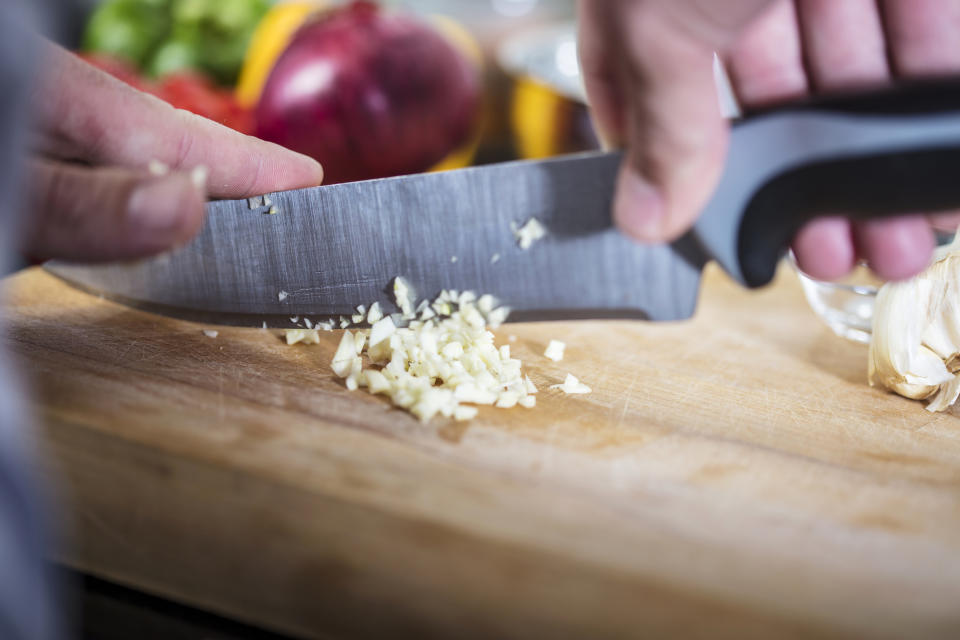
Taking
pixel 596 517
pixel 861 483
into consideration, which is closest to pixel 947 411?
pixel 861 483

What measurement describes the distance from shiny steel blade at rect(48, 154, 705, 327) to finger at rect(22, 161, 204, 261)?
18 cm

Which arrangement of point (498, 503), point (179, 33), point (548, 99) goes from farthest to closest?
point (179, 33)
point (548, 99)
point (498, 503)

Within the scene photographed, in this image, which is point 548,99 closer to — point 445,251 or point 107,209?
point 445,251

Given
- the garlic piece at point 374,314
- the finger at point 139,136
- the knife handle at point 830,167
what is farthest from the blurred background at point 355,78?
the knife handle at point 830,167

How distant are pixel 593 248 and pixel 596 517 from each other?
0.90 feet

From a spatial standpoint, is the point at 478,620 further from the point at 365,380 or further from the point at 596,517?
the point at 365,380

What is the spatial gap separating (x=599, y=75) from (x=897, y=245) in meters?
0.36

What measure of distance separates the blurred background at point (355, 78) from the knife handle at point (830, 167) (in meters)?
0.73

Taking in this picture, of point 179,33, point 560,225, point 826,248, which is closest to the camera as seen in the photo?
point 560,225

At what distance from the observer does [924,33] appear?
0.90 m

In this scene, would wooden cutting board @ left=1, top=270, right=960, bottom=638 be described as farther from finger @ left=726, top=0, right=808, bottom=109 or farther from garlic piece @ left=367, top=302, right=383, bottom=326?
finger @ left=726, top=0, right=808, bottom=109

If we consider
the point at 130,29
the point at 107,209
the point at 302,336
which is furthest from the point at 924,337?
the point at 130,29

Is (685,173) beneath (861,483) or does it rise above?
above

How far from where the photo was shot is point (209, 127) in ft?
2.71
